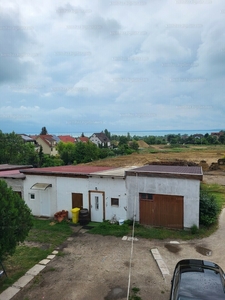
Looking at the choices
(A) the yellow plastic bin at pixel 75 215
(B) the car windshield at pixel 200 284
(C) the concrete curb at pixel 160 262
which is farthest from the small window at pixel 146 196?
(B) the car windshield at pixel 200 284

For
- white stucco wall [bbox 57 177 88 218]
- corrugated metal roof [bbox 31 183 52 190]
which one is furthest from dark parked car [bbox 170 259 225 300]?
corrugated metal roof [bbox 31 183 52 190]

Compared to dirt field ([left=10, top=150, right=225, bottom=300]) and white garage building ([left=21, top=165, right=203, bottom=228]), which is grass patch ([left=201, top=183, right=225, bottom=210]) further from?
dirt field ([left=10, top=150, right=225, bottom=300])

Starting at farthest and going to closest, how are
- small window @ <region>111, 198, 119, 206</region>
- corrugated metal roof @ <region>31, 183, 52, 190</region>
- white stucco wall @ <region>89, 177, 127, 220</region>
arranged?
corrugated metal roof @ <region>31, 183, 52, 190</region>, small window @ <region>111, 198, 119, 206</region>, white stucco wall @ <region>89, 177, 127, 220</region>

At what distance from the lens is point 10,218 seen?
292 inches

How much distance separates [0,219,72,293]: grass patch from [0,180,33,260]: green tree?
3.32 ft

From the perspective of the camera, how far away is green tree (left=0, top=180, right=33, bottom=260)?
285 inches

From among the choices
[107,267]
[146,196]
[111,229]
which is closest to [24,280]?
[107,267]

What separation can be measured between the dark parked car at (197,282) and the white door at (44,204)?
9.90 meters

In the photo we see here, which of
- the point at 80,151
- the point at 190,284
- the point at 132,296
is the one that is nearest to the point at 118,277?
the point at 132,296

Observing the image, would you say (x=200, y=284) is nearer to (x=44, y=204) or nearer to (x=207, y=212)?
(x=207, y=212)

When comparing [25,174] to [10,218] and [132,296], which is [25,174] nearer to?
[10,218]

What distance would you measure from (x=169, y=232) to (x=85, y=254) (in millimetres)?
4548

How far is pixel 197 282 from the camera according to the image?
5.84 meters

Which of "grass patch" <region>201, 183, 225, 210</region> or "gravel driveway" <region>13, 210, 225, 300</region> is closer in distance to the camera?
"gravel driveway" <region>13, 210, 225, 300</region>
